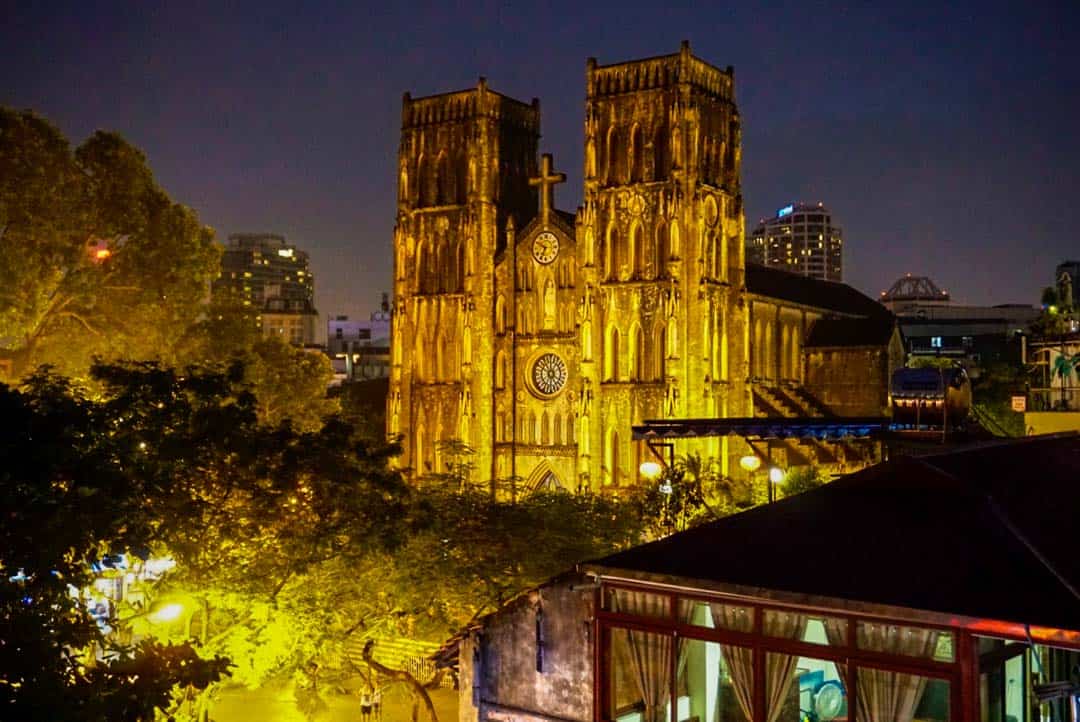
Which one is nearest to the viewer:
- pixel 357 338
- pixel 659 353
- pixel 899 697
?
pixel 899 697

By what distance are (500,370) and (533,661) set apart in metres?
46.3

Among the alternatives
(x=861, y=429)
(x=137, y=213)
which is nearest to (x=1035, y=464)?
(x=861, y=429)

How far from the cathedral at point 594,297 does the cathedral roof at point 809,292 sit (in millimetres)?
571

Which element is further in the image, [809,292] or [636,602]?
[809,292]

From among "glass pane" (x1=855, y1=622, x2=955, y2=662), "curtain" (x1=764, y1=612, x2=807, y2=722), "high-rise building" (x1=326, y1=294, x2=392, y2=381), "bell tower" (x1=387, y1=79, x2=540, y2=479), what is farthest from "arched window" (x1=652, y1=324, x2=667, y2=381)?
"high-rise building" (x1=326, y1=294, x2=392, y2=381)

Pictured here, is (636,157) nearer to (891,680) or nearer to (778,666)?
(778,666)

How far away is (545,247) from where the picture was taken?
61.8 meters

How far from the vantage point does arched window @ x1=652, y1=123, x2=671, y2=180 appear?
188ft

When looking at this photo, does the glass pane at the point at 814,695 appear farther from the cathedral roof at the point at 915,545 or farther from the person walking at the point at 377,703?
the person walking at the point at 377,703

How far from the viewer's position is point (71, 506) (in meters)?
15.1

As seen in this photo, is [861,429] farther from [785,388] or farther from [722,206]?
[785,388]

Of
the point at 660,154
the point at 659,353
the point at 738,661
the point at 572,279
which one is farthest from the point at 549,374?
the point at 738,661

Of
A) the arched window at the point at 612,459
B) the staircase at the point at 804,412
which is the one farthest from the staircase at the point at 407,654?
the arched window at the point at 612,459

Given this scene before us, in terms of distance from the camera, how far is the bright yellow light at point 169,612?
2041cm
